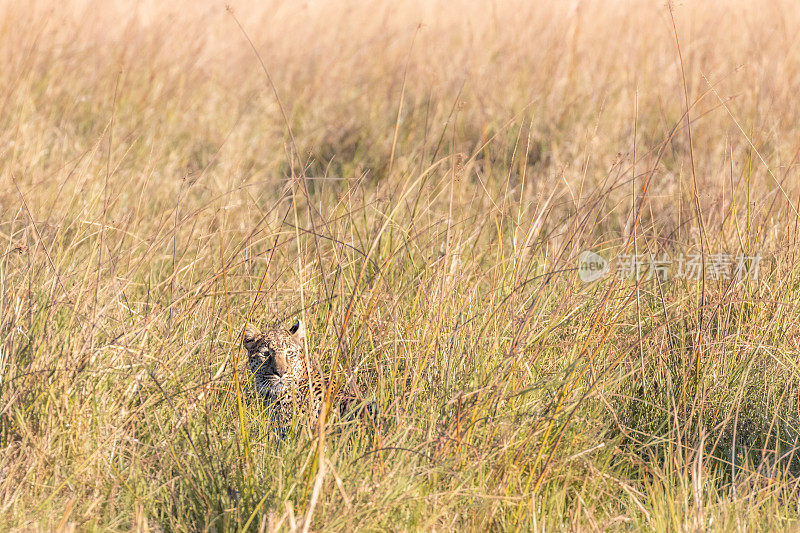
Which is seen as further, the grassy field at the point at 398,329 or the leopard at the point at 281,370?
the leopard at the point at 281,370

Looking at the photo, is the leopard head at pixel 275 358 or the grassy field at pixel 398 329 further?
the leopard head at pixel 275 358

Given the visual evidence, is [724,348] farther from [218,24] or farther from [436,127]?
[218,24]

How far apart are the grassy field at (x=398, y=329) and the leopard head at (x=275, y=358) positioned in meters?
0.08

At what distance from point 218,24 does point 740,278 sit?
498 centimetres

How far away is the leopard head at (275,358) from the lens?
2699 mm

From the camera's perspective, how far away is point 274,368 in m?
2.70

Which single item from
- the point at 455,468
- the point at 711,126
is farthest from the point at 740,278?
the point at 711,126

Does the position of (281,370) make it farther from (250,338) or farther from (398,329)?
(398,329)

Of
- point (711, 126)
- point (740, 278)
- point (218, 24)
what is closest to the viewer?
point (740, 278)

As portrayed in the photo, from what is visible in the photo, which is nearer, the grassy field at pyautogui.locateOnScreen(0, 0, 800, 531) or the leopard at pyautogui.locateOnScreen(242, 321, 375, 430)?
the grassy field at pyautogui.locateOnScreen(0, 0, 800, 531)

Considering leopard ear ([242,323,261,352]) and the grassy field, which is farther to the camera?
leopard ear ([242,323,261,352])

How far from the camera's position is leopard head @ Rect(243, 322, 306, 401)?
2.70 metres

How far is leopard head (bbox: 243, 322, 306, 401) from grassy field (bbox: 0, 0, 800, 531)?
0.08 meters

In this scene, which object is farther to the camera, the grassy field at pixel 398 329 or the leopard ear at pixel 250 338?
the leopard ear at pixel 250 338
